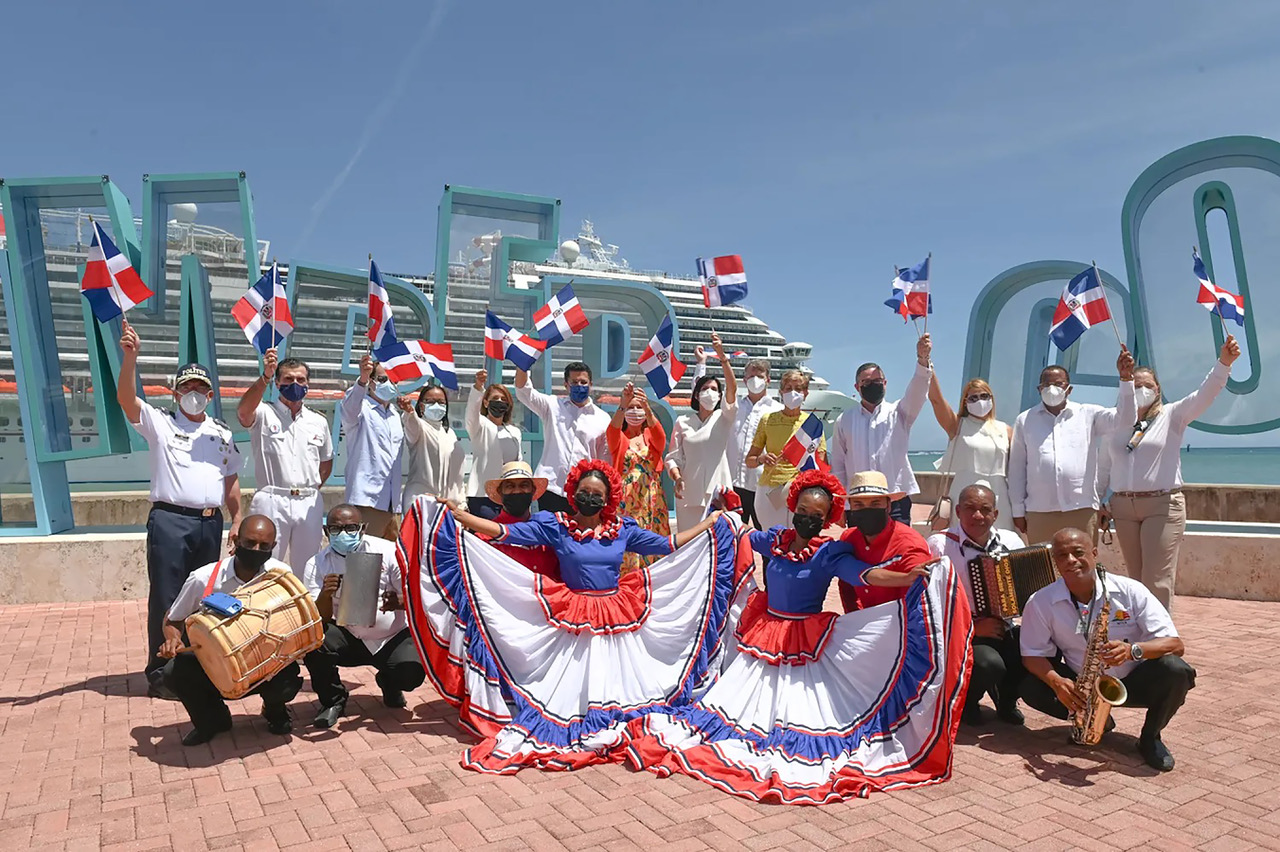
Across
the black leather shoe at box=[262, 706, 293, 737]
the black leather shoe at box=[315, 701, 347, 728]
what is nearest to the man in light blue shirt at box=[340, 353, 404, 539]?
the black leather shoe at box=[315, 701, 347, 728]

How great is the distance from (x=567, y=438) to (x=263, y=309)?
2.99m

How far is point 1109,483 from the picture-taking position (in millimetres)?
6902

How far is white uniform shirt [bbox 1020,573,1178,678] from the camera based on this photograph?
434 centimetres

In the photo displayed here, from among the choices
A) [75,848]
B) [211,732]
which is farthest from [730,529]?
[75,848]

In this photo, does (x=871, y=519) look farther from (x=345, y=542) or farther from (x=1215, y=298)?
(x=1215, y=298)

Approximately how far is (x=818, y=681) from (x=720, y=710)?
0.52 meters

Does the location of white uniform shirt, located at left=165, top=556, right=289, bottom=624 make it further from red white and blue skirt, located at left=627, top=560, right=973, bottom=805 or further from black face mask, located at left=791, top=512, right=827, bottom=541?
black face mask, located at left=791, top=512, right=827, bottom=541

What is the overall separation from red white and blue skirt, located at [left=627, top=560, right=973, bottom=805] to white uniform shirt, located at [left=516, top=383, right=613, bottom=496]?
3238mm

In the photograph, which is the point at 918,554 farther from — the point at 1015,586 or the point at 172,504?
the point at 172,504

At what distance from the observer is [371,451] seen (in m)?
6.89

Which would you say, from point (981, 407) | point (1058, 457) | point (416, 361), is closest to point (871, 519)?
point (981, 407)

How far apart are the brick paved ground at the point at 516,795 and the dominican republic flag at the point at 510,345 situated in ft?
14.0

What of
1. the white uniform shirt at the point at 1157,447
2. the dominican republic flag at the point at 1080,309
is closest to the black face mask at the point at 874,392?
the white uniform shirt at the point at 1157,447

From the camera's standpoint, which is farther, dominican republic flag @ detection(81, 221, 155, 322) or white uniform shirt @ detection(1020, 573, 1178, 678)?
dominican republic flag @ detection(81, 221, 155, 322)
